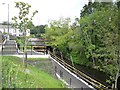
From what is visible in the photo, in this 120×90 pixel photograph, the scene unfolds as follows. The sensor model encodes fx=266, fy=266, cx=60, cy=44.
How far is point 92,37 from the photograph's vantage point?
6.22 meters

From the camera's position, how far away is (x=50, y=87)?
2.70 m

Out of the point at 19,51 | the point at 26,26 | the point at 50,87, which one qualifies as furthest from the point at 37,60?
the point at 50,87

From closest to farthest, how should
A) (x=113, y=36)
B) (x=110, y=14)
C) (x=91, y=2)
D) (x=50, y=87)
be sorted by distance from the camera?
(x=50, y=87)
(x=113, y=36)
(x=110, y=14)
(x=91, y=2)

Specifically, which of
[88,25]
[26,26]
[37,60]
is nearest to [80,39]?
[88,25]

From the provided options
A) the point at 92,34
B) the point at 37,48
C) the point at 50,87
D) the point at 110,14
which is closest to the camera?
the point at 50,87

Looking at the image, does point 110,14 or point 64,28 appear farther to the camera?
point 64,28

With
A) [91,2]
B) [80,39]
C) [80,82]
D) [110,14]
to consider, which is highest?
[91,2]

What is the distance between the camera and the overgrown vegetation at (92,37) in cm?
424

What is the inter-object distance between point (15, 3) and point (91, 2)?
248 cm

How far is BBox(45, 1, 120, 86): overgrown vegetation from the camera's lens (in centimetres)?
424

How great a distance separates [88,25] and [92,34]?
0.24 m

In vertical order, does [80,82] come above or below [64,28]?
below

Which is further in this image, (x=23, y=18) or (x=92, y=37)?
(x=92, y=37)

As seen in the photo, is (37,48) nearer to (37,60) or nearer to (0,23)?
(37,60)
